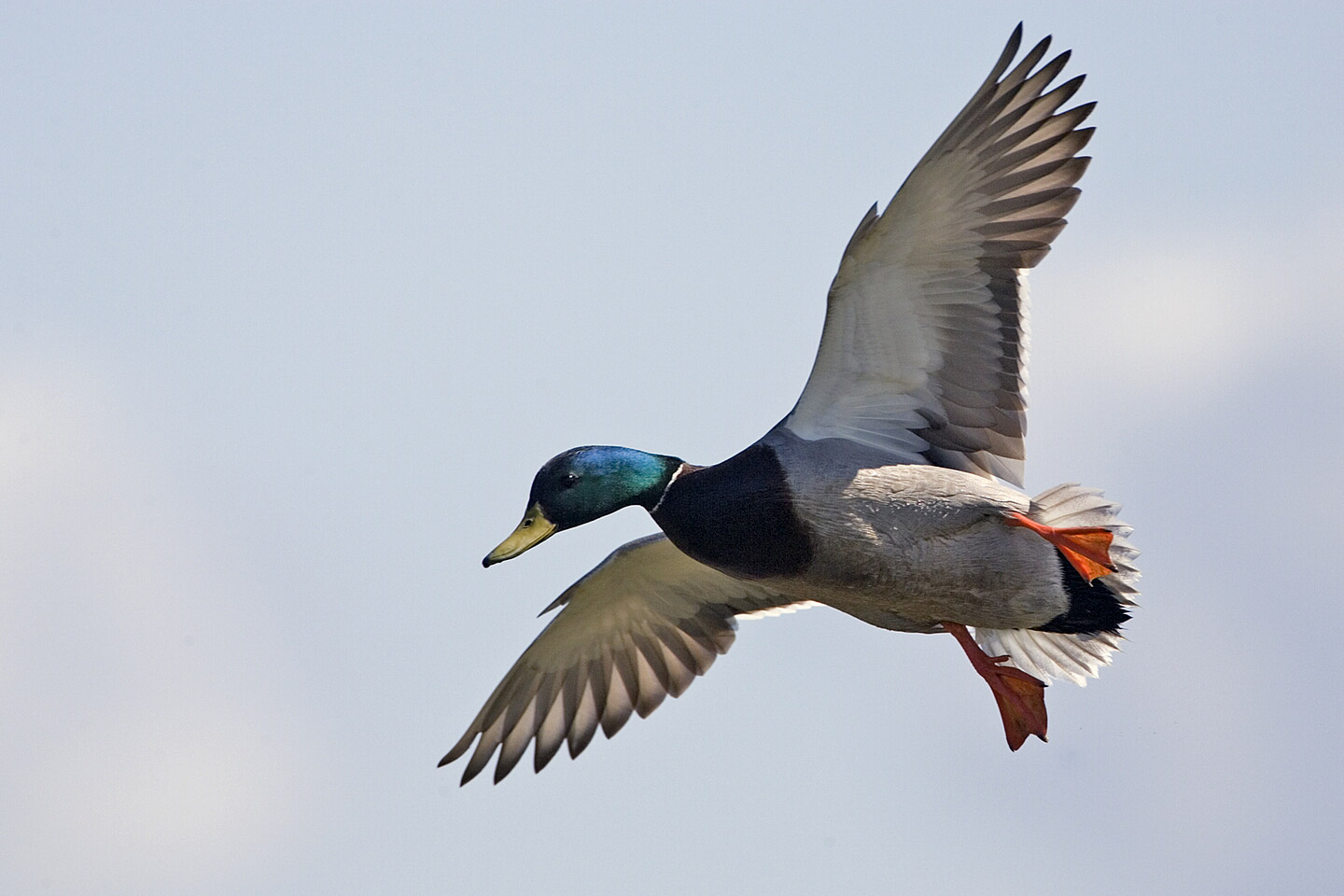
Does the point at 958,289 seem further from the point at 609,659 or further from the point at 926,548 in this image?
the point at 609,659

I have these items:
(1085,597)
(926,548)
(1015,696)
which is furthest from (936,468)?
(1015,696)

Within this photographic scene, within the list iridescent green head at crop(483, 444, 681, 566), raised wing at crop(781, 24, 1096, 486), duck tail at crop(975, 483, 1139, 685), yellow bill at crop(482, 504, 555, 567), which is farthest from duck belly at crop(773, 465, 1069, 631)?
yellow bill at crop(482, 504, 555, 567)

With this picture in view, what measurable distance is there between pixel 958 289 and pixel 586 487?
5.81 feet

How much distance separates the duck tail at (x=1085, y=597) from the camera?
7.46 metres

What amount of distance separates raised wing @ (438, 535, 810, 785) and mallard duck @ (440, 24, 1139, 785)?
1.45m

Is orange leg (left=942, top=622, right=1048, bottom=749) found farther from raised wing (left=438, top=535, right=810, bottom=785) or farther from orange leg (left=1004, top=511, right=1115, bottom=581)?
raised wing (left=438, top=535, right=810, bottom=785)

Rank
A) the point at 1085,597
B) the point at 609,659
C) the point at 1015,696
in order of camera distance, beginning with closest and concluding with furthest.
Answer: the point at 1085,597 < the point at 1015,696 < the point at 609,659

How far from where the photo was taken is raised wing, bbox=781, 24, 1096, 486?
7.20m

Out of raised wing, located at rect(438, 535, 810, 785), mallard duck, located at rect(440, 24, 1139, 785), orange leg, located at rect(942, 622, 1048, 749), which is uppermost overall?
mallard duck, located at rect(440, 24, 1139, 785)

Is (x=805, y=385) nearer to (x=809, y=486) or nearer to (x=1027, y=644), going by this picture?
(x=809, y=486)

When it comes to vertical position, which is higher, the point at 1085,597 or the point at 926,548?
the point at 926,548

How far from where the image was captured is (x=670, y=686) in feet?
30.1

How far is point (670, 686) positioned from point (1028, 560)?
2524 millimetres

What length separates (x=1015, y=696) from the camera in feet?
25.7
